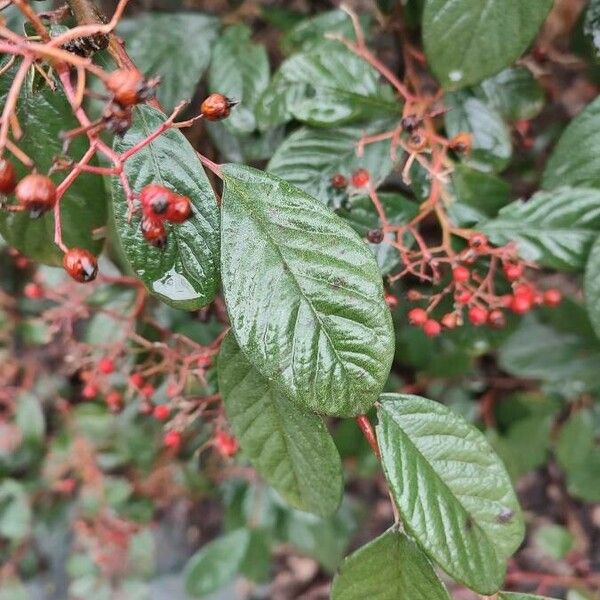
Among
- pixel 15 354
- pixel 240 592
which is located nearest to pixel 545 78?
pixel 15 354

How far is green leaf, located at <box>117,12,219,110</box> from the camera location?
1136 millimetres

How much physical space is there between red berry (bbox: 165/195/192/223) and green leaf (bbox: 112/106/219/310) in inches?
2.4

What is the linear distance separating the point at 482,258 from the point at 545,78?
616 millimetres

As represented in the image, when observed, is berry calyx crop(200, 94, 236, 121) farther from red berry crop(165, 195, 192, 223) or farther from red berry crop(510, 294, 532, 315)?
red berry crop(510, 294, 532, 315)

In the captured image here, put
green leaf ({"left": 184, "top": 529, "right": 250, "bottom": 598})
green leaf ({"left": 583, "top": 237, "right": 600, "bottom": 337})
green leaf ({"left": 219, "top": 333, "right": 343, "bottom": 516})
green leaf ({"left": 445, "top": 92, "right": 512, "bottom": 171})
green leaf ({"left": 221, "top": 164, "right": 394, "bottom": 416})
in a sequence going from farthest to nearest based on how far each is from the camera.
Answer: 1. green leaf ({"left": 184, "top": 529, "right": 250, "bottom": 598})
2. green leaf ({"left": 445, "top": 92, "right": 512, "bottom": 171})
3. green leaf ({"left": 583, "top": 237, "right": 600, "bottom": 337})
4. green leaf ({"left": 219, "top": 333, "right": 343, "bottom": 516})
5. green leaf ({"left": 221, "top": 164, "right": 394, "bottom": 416})

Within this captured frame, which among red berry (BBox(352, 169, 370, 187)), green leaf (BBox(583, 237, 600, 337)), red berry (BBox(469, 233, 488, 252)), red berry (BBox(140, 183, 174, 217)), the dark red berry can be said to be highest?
red berry (BBox(140, 183, 174, 217))

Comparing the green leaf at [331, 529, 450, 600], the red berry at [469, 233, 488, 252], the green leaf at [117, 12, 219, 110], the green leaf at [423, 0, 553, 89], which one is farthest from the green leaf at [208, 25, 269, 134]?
the green leaf at [331, 529, 450, 600]

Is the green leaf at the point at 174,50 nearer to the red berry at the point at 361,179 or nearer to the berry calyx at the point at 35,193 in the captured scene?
the red berry at the point at 361,179

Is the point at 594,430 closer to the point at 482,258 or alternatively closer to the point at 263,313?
the point at 482,258

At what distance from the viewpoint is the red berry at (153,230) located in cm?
64

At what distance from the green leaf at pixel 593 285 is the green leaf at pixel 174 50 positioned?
71 centimetres

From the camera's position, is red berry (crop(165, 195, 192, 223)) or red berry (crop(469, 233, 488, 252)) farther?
red berry (crop(469, 233, 488, 252))

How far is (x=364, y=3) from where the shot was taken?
1716mm

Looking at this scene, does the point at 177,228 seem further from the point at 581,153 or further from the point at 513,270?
the point at 581,153
